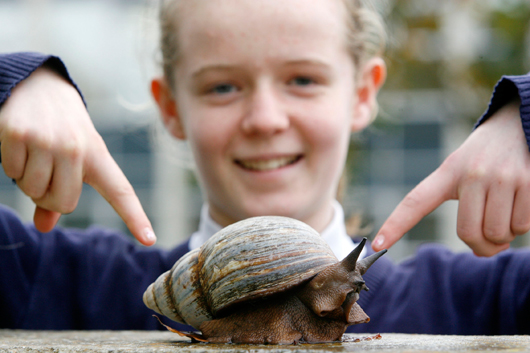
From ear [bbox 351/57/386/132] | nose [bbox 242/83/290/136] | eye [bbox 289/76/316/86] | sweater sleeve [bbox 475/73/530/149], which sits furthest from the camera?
ear [bbox 351/57/386/132]

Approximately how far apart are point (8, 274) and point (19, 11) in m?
12.1

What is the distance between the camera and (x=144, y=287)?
2.63 meters

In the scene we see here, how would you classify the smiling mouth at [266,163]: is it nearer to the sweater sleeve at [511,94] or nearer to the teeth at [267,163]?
the teeth at [267,163]

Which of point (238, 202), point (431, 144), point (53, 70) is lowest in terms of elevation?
point (431, 144)

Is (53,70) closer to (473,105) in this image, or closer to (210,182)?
(210,182)

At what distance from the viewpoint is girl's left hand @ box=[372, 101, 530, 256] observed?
58.1 inches

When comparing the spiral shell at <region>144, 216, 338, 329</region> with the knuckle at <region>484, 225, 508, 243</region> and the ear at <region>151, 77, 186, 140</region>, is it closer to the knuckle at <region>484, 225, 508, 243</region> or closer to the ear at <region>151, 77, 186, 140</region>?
the knuckle at <region>484, 225, 508, 243</region>

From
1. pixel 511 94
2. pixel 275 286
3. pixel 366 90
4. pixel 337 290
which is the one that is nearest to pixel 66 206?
pixel 275 286

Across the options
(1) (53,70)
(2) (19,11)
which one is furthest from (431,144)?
(1) (53,70)

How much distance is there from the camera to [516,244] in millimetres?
12008

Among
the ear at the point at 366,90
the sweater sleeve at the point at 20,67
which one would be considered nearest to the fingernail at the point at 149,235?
the sweater sleeve at the point at 20,67

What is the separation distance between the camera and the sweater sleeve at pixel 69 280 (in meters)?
2.56

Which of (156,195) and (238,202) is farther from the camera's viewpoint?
(156,195)

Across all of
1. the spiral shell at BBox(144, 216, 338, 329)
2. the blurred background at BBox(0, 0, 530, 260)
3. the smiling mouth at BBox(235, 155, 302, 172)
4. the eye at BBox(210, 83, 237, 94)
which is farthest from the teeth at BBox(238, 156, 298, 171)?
the blurred background at BBox(0, 0, 530, 260)
